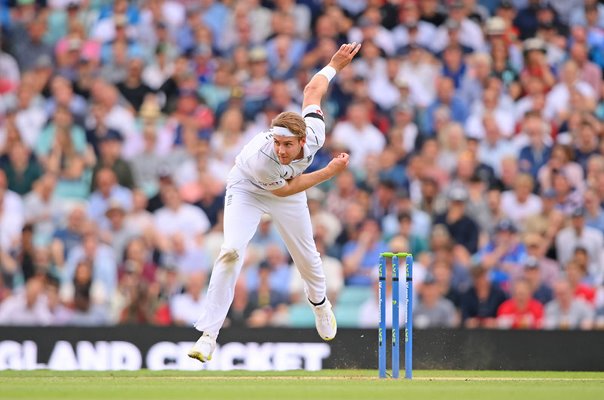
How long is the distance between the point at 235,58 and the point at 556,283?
4755mm

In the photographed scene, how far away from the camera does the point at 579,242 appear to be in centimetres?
1309

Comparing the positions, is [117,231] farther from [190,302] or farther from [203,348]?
[203,348]

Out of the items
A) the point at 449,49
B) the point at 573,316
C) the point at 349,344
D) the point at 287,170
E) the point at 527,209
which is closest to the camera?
the point at 287,170

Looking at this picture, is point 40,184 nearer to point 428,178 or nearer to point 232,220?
point 428,178

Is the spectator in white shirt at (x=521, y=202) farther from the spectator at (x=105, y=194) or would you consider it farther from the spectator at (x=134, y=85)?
the spectator at (x=134, y=85)

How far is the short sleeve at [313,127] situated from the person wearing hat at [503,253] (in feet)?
12.9

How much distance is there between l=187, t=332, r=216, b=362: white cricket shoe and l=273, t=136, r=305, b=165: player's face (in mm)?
1322

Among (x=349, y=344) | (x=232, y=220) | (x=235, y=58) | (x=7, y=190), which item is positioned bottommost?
(x=349, y=344)

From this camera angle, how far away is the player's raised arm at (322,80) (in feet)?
31.0

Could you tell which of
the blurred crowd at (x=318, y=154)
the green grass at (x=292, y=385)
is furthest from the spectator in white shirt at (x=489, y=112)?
the green grass at (x=292, y=385)

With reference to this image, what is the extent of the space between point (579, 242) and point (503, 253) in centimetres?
79

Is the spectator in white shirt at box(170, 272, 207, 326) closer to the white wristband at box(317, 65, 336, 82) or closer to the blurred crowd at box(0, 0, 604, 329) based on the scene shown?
the blurred crowd at box(0, 0, 604, 329)

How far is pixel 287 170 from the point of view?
9.13 meters

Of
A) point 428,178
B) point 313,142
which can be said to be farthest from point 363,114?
point 313,142
